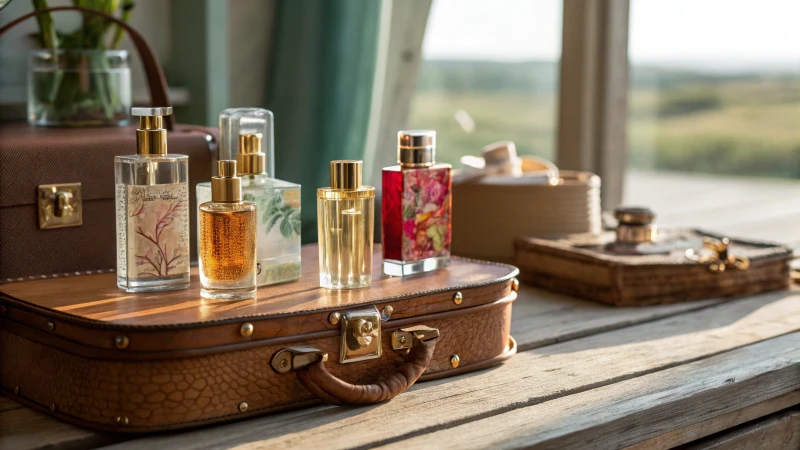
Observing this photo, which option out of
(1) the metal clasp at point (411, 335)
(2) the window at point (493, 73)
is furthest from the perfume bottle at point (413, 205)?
(2) the window at point (493, 73)

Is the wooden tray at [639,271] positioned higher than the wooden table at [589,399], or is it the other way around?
the wooden tray at [639,271]

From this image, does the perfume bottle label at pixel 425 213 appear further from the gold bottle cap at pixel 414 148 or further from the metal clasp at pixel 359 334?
the metal clasp at pixel 359 334

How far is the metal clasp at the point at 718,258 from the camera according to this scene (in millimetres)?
1398

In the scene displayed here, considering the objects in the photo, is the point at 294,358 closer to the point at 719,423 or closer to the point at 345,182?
the point at 345,182

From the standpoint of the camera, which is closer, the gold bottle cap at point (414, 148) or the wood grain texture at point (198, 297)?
the wood grain texture at point (198, 297)

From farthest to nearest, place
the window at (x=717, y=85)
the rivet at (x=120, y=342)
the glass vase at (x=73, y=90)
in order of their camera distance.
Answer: the window at (x=717, y=85) → the glass vase at (x=73, y=90) → the rivet at (x=120, y=342)

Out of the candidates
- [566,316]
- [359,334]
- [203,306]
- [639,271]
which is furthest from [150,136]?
[639,271]

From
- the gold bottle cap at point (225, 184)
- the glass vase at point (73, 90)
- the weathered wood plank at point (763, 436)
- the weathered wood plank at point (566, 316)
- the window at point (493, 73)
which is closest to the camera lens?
the gold bottle cap at point (225, 184)

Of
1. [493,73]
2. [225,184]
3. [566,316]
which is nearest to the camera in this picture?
[225,184]

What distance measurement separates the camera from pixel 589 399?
968 mm

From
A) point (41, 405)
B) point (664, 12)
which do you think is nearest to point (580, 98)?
point (664, 12)

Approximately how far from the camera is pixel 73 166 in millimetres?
1123

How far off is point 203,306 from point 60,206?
0.31 metres

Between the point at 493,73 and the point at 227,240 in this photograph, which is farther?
the point at 493,73
